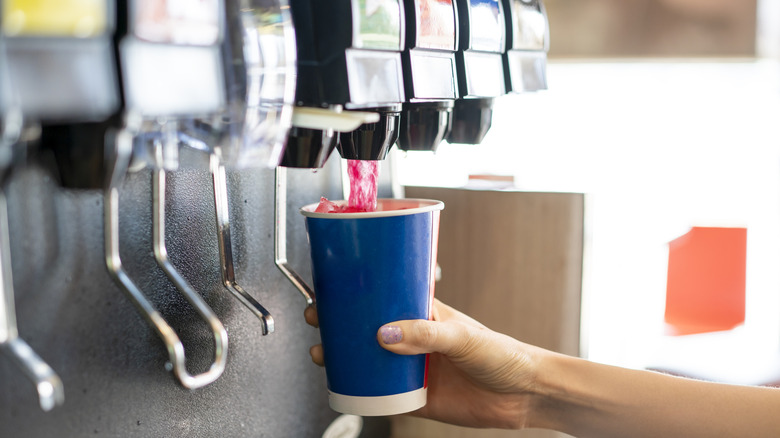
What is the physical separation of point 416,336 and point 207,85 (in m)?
0.34

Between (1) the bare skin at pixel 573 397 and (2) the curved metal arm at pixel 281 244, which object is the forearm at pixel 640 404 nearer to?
(1) the bare skin at pixel 573 397

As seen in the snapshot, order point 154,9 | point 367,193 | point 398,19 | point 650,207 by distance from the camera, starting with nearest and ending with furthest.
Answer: point 154,9 < point 398,19 < point 367,193 < point 650,207

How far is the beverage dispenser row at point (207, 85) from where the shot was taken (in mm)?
352

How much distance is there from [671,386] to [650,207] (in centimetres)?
98

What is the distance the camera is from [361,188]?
0.70 meters

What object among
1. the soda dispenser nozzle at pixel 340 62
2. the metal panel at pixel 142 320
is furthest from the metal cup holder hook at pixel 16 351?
the soda dispenser nozzle at pixel 340 62

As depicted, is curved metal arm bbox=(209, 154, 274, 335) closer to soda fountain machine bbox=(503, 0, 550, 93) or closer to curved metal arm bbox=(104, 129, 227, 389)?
curved metal arm bbox=(104, 129, 227, 389)

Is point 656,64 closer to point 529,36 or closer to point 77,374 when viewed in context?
point 529,36

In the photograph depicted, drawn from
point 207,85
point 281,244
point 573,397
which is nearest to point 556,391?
point 573,397

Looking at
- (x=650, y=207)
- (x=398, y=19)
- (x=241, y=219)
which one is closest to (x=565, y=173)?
(x=650, y=207)

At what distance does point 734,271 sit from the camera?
5.78ft

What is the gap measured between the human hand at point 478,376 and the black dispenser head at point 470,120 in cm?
20

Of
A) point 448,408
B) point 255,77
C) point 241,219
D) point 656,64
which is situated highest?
point 656,64

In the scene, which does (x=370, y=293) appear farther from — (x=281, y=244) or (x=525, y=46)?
(x=525, y=46)
